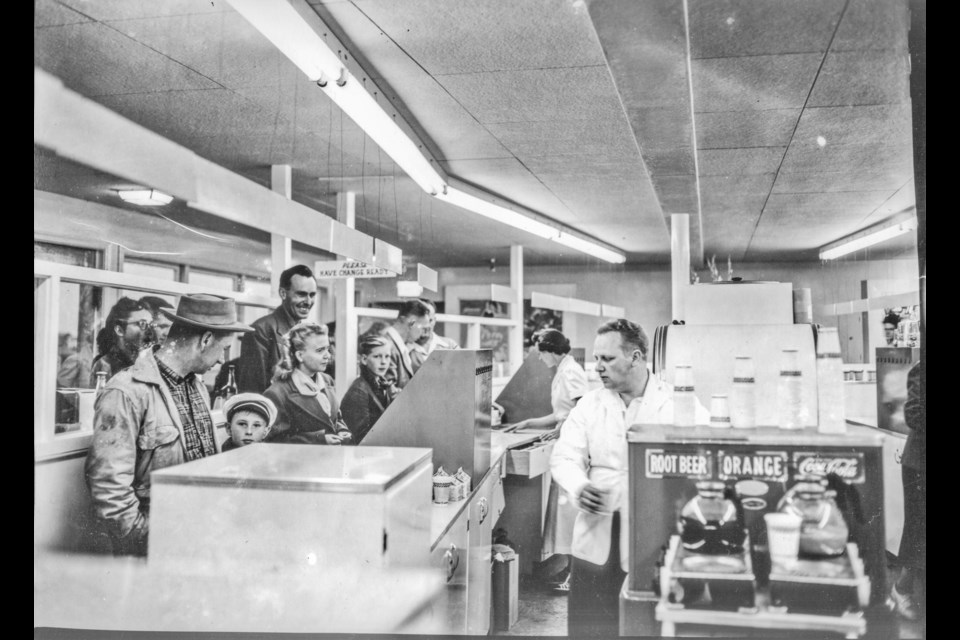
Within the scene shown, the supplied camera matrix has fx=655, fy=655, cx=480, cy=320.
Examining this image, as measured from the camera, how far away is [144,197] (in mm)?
2248

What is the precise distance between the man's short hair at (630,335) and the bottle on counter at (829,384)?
54 cm

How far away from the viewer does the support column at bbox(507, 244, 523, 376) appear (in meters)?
2.48

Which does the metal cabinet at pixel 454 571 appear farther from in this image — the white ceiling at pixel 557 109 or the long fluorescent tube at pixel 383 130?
the long fluorescent tube at pixel 383 130

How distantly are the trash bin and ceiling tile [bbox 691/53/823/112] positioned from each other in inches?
70.3

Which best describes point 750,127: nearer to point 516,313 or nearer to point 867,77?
point 867,77

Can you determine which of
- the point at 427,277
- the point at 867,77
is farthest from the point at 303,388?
the point at 867,77

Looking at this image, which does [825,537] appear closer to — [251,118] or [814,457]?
[814,457]

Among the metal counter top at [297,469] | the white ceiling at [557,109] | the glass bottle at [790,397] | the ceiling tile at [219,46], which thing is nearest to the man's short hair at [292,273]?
the white ceiling at [557,109]

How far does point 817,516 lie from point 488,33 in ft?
6.35

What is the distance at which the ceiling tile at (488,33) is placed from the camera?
2.18 m

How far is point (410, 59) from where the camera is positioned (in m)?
2.47
